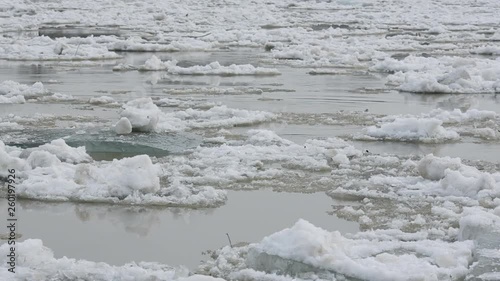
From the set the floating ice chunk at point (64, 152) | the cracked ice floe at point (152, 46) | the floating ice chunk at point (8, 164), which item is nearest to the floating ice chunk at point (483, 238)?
the floating ice chunk at point (64, 152)

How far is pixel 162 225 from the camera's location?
6.64 m

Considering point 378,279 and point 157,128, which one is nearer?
point 378,279

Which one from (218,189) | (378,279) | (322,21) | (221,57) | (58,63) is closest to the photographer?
(378,279)

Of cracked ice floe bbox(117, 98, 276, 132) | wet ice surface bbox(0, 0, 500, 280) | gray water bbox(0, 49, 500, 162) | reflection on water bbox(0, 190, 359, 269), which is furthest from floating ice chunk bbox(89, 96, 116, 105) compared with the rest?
reflection on water bbox(0, 190, 359, 269)

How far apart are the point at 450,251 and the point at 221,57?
579 inches

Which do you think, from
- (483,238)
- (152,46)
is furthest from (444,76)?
(483,238)

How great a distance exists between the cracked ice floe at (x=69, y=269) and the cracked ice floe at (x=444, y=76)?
372 inches

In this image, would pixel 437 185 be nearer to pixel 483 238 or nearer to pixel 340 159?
pixel 340 159

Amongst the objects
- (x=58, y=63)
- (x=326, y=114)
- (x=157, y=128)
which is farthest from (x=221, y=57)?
(x=157, y=128)

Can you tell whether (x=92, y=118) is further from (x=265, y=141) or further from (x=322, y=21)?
(x=322, y=21)

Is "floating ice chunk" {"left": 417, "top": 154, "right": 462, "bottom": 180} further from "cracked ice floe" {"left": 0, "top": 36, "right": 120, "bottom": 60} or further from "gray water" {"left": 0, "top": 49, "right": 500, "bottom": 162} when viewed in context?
"cracked ice floe" {"left": 0, "top": 36, "right": 120, "bottom": 60}

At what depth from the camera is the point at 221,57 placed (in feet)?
65.7

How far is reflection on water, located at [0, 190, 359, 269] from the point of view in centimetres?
602

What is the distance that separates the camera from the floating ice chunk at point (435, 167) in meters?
7.88
